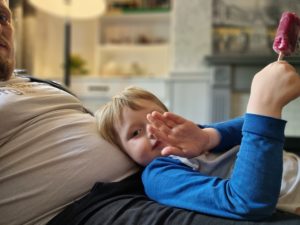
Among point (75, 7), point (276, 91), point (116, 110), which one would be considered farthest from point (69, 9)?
point (276, 91)

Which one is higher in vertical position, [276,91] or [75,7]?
[75,7]

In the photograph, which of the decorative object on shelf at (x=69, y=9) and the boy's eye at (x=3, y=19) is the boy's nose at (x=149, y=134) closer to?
the boy's eye at (x=3, y=19)

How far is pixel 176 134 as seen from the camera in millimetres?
758

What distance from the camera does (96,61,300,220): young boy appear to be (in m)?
0.57

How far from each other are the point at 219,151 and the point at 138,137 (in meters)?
0.18

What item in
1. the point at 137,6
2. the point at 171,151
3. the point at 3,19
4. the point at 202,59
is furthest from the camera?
the point at 137,6

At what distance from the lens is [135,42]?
12.9 feet

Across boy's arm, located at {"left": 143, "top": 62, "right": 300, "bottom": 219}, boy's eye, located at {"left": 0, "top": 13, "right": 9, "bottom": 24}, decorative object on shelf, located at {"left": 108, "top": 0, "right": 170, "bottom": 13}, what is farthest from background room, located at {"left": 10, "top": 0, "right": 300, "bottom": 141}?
boy's arm, located at {"left": 143, "top": 62, "right": 300, "bottom": 219}

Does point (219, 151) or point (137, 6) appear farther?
point (137, 6)

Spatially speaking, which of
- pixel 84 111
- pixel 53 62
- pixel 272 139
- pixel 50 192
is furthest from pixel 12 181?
pixel 53 62

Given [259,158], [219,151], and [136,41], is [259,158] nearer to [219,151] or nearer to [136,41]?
[219,151]

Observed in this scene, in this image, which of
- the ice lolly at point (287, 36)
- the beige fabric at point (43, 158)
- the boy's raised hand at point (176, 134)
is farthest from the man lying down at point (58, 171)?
the ice lolly at point (287, 36)

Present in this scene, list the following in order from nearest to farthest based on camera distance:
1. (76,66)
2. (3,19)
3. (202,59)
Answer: (3,19) → (202,59) → (76,66)

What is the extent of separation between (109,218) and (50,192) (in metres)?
0.15
